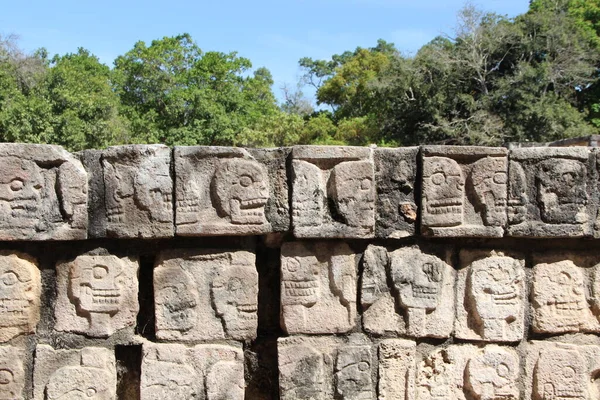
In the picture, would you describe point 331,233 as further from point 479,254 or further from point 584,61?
point 584,61

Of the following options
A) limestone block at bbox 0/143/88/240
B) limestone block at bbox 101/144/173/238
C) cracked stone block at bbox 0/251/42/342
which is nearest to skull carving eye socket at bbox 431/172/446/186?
limestone block at bbox 101/144/173/238

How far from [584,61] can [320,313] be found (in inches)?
773

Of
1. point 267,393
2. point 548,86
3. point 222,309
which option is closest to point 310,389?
point 267,393

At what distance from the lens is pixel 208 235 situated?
8.05 ft

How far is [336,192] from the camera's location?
8.07 ft

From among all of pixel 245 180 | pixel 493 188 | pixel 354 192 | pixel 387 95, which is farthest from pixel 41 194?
pixel 387 95

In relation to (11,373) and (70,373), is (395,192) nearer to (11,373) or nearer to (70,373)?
(70,373)

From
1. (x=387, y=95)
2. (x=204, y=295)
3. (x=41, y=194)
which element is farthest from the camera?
(x=387, y=95)

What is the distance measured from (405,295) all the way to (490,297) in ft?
1.17

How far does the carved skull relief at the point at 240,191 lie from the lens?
2.43 metres

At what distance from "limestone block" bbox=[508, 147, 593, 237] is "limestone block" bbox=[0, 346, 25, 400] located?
207cm

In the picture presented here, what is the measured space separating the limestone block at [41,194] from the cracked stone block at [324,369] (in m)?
0.97

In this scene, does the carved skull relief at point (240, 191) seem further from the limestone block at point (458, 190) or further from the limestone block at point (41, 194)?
the limestone block at point (458, 190)

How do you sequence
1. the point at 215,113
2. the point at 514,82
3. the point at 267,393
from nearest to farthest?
the point at 267,393, the point at 514,82, the point at 215,113
